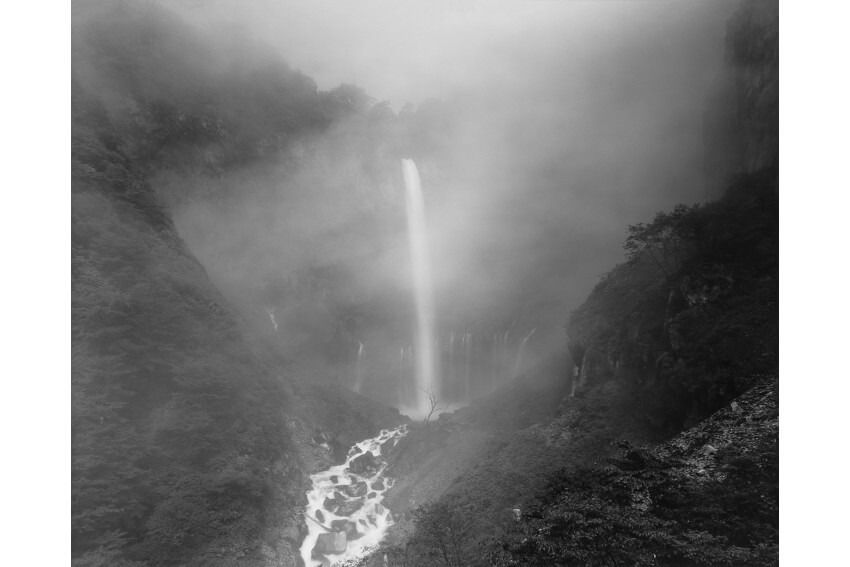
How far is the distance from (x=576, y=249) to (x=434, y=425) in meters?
48.7

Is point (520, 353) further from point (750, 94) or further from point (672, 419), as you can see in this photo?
point (750, 94)

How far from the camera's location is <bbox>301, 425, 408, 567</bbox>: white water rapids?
24.4m

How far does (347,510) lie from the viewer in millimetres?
27891

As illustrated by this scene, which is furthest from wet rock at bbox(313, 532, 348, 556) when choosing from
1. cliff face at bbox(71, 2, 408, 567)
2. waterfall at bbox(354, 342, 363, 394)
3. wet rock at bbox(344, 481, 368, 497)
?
waterfall at bbox(354, 342, 363, 394)

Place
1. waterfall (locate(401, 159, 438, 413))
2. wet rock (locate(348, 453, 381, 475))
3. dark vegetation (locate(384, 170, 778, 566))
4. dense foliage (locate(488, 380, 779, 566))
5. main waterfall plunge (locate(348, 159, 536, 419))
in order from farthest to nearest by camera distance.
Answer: waterfall (locate(401, 159, 438, 413)) → main waterfall plunge (locate(348, 159, 536, 419)) → wet rock (locate(348, 453, 381, 475)) → dark vegetation (locate(384, 170, 778, 566)) → dense foliage (locate(488, 380, 779, 566))

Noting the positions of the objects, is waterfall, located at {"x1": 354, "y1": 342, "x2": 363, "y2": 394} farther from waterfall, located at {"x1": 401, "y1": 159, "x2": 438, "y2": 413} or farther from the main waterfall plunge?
waterfall, located at {"x1": 401, "y1": 159, "x2": 438, "y2": 413}

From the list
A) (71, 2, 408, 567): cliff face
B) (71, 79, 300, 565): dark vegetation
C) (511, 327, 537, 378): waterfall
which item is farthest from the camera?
(511, 327, 537, 378): waterfall

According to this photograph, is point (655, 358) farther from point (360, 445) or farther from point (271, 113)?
point (271, 113)

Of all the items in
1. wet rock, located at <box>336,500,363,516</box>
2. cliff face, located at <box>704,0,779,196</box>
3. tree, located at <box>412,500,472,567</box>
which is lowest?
wet rock, located at <box>336,500,363,516</box>

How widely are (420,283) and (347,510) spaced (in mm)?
47071

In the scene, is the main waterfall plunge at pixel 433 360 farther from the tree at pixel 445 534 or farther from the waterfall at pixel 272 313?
the tree at pixel 445 534

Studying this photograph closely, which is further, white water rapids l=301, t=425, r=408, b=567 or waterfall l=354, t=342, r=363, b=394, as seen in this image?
waterfall l=354, t=342, r=363, b=394

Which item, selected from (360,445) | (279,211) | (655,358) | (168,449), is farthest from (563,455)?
(279,211)

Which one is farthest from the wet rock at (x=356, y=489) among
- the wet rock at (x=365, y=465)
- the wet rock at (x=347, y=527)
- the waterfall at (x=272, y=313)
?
the waterfall at (x=272, y=313)
